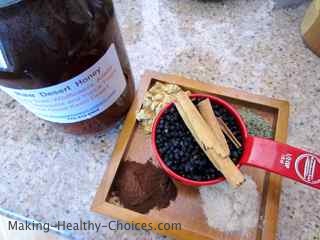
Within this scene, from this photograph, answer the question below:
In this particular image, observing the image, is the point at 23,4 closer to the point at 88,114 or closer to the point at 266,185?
the point at 88,114

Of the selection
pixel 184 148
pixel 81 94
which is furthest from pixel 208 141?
pixel 81 94

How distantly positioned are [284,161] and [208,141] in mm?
82

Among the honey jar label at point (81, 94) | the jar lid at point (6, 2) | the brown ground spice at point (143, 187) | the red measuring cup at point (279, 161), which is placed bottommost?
the brown ground spice at point (143, 187)

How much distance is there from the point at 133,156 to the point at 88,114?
0.09 m

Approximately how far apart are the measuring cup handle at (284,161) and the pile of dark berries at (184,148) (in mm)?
18

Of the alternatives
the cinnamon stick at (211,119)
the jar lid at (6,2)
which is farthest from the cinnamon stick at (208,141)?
the jar lid at (6,2)

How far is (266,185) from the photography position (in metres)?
0.41

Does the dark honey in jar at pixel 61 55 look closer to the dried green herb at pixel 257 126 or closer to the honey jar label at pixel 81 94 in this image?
the honey jar label at pixel 81 94

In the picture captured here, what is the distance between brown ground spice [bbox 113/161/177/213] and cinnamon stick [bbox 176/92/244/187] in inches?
2.9

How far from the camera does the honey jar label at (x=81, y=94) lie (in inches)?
12.7

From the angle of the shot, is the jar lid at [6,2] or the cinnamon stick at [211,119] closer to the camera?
the jar lid at [6,2]

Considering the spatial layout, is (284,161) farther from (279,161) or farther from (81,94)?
(81,94)

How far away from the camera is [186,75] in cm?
51

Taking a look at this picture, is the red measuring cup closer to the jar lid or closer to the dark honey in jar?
the dark honey in jar
